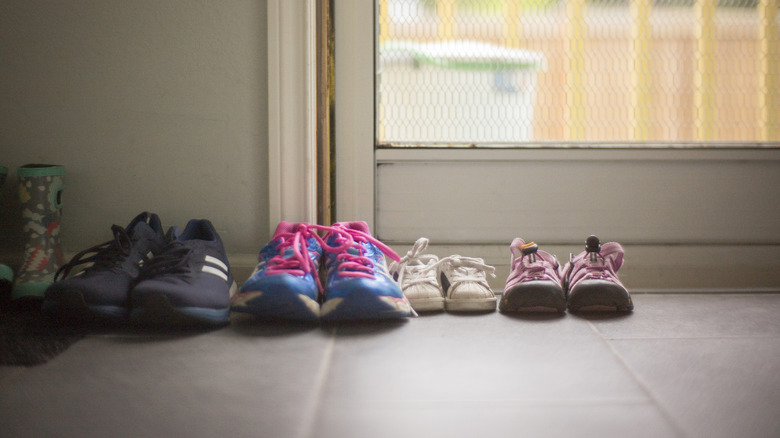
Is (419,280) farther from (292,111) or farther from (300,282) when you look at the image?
(292,111)

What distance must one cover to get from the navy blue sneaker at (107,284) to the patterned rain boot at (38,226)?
18cm

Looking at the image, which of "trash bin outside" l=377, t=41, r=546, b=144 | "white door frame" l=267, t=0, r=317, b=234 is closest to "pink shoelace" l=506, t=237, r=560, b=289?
"trash bin outside" l=377, t=41, r=546, b=144

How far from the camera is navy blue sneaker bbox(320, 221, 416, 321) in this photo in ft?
4.28

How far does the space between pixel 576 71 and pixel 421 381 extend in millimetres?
1046

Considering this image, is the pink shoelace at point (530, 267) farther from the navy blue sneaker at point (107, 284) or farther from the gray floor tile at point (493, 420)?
the navy blue sneaker at point (107, 284)

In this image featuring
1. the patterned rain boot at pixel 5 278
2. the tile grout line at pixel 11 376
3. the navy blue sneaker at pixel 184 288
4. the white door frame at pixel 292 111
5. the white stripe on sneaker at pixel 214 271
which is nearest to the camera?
the tile grout line at pixel 11 376

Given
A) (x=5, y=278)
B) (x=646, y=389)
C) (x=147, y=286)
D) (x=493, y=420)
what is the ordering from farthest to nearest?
(x=5, y=278) < (x=147, y=286) < (x=646, y=389) < (x=493, y=420)

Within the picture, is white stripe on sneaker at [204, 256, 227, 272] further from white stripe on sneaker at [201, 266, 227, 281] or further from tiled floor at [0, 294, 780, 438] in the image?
tiled floor at [0, 294, 780, 438]

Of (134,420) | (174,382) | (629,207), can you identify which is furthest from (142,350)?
(629,207)

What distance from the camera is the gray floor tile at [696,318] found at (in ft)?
4.22

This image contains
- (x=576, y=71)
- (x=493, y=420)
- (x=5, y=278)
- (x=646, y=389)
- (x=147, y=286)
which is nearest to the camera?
(x=493, y=420)

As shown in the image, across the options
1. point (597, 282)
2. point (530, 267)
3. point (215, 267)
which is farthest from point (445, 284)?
point (215, 267)

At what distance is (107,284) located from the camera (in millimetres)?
1294

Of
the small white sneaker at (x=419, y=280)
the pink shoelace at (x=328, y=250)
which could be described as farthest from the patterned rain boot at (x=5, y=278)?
the small white sneaker at (x=419, y=280)
